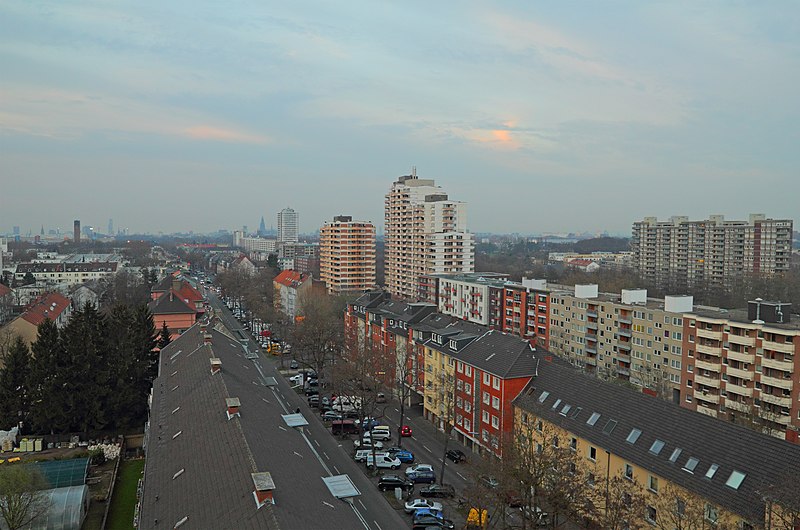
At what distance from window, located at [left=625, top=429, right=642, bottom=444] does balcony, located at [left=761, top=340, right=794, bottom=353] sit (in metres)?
21.5

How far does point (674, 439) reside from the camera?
25.9 m

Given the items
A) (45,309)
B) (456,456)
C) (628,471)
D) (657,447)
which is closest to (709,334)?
(456,456)

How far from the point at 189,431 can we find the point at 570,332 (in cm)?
4886

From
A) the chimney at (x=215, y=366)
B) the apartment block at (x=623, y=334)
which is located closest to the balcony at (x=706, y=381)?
the apartment block at (x=623, y=334)

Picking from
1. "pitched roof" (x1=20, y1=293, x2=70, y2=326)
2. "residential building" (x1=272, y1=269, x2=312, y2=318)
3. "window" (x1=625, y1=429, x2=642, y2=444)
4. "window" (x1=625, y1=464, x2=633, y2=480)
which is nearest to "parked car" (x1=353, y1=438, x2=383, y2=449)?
"window" (x1=625, y1=464, x2=633, y2=480)

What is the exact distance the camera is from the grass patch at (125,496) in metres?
30.2

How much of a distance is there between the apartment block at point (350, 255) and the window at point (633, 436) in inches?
3465

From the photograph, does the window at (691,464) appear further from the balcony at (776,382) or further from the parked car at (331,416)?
the parked car at (331,416)

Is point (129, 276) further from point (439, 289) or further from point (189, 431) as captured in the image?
point (189, 431)

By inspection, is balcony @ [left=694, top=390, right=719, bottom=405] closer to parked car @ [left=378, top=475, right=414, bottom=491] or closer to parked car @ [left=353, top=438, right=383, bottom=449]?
parked car @ [left=353, top=438, right=383, bottom=449]

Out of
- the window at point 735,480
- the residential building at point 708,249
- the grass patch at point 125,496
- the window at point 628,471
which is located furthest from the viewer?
the residential building at point 708,249

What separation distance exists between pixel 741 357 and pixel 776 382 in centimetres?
297

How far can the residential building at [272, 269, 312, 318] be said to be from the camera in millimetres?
96625

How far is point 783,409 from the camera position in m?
42.3
